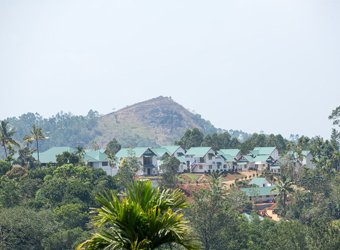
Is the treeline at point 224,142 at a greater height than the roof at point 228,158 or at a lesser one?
greater

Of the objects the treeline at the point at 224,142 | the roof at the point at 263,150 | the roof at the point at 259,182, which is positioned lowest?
the roof at the point at 259,182

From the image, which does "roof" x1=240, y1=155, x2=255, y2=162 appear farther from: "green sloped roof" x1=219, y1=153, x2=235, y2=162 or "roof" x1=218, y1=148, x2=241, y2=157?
"green sloped roof" x1=219, y1=153, x2=235, y2=162

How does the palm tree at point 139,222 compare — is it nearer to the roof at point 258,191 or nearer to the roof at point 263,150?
the roof at point 258,191

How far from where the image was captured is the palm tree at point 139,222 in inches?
536

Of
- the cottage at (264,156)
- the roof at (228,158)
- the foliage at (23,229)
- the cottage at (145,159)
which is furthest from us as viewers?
the cottage at (264,156)

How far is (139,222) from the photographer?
13.6 meters

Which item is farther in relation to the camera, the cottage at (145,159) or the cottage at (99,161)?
the cottage at (145,159)

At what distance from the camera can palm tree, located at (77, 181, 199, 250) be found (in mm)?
13617

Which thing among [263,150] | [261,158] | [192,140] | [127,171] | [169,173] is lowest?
[169,173]

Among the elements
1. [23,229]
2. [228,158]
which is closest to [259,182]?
[228,158]

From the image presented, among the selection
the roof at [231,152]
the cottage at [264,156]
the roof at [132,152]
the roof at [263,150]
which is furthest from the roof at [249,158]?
the roof at [132,152]

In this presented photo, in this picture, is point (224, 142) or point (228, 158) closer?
point (228, 158)

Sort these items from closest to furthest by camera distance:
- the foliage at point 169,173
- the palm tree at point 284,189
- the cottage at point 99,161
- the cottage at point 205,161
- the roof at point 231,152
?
1. the palm tree at point 284,189
2. the foliage at point 169,173
3. the cottage at point 99,161
4. the cottage at point 205,161
5. the roof at point 231,152

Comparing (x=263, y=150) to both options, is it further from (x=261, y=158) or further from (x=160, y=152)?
(x=160, y=152)
